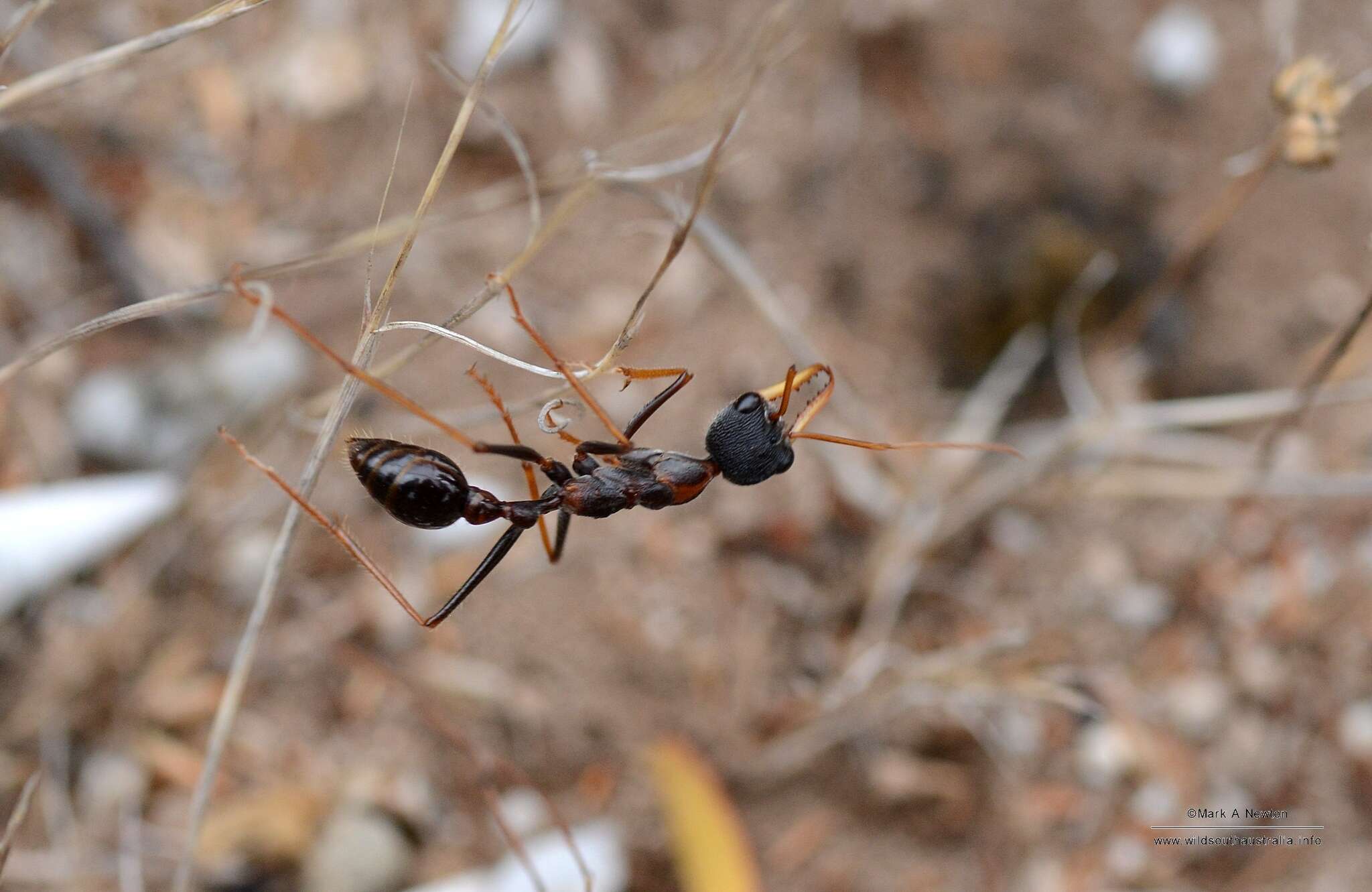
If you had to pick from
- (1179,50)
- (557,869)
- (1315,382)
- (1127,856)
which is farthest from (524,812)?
(1179,50)

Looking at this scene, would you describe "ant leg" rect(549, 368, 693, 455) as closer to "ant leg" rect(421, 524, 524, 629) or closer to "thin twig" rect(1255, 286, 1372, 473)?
"ant leg" rect(421, 524, 524, 629)

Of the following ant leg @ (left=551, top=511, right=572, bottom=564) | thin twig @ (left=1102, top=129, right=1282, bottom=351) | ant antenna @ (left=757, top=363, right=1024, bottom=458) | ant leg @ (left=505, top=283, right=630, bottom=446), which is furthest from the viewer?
thin twig @ (left=1102, top=129, right=1282, bottom=351)

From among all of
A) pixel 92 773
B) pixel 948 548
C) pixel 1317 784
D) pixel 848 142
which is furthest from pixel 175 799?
pixel 1317 784

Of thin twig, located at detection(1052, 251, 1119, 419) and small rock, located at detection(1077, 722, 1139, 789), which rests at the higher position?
thin twig, located at detection(1052, 251, 1119, 419)

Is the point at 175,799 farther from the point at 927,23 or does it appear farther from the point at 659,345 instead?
the point at 927,23

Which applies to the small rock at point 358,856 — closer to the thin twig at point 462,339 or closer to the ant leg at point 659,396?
the ant leg at point 659,396

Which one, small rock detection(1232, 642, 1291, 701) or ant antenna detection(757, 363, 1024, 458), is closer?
ant antenna detection(757, 363, 1024, 458)

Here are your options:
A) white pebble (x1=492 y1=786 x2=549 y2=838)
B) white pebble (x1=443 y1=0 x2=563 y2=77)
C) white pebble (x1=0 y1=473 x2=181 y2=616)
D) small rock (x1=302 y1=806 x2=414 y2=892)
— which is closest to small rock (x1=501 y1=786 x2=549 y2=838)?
white pebble (x1=492 y1=786 x2=549 y2=838)
